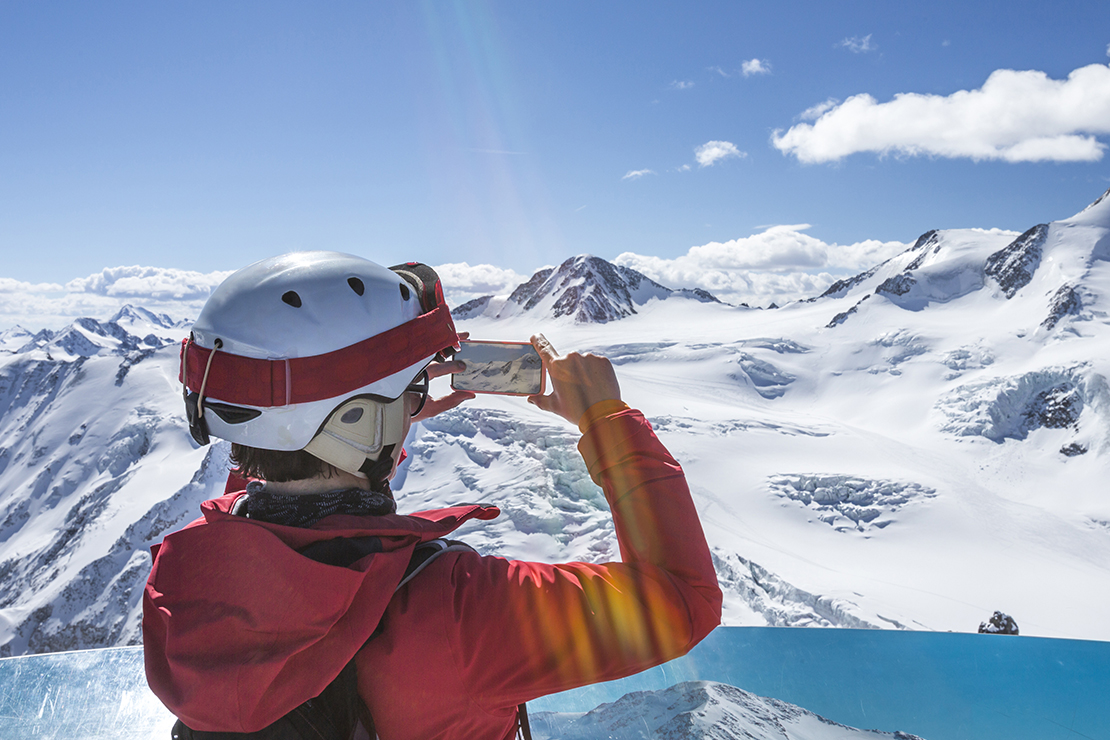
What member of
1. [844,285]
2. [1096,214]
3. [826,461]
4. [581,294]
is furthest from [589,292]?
[826,461]

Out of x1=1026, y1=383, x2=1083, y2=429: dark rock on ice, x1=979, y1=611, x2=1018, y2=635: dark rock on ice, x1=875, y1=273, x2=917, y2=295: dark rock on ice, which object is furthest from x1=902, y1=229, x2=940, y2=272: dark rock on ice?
x1=979, y1=611, x2=1018, y2=635: dark rock on ice

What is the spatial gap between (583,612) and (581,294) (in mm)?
108905

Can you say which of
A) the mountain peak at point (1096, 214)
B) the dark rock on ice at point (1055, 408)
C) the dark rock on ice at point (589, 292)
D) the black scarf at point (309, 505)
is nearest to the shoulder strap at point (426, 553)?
the black scarf at point (309, 505)

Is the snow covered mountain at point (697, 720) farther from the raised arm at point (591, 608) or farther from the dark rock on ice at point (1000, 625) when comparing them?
the dark rock on ice at point (1000, 625)

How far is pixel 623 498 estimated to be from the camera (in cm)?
124

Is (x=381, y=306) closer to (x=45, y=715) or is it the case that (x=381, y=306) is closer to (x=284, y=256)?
(x=284, y=256)

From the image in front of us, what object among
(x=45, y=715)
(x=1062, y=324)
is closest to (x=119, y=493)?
(x=45, y=715)

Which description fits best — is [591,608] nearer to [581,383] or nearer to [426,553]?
[426,553]

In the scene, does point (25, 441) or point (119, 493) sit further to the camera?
point (25, 441)

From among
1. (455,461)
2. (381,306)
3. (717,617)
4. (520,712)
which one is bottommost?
(455,461)

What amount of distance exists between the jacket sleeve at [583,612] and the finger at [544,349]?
51 centimetres

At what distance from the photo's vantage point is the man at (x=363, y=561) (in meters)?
0.99

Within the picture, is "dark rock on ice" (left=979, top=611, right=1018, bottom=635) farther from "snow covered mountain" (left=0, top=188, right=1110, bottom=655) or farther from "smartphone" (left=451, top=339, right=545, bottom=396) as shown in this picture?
"smartphone" (left=451, top=339, right=545, bottom=396)

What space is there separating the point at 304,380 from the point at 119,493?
93.0 m
